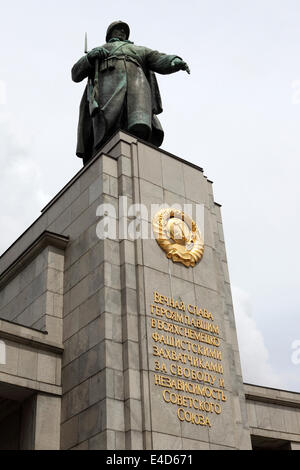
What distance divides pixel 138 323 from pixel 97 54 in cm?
1196

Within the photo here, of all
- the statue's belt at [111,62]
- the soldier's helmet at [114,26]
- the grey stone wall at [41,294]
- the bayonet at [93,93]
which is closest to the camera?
the grey stone wall at [41,294]

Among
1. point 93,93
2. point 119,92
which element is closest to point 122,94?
point 119,92

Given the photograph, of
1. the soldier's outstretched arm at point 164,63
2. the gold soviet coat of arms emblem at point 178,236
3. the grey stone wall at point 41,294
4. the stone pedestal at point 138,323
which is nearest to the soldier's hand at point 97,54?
the soldier's outstretched arm at point 164,63

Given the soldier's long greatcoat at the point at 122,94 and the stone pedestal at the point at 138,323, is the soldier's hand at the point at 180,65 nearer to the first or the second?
the soldier's long greatcoat at the point at 122,94

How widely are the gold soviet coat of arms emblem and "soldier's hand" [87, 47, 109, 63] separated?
25.3 feet

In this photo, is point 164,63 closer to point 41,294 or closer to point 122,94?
point 122,94

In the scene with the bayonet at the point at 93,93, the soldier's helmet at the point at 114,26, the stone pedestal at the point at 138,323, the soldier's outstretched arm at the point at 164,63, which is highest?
the soldier's helmet at the point at 114,26

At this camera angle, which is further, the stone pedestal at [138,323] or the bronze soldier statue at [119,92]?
the bronze soldier statue at [119,92]

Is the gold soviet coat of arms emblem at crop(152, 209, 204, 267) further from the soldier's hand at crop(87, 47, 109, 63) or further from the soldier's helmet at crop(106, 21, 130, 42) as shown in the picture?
the soldier's helmet at crop(106, 21, 130, 42)

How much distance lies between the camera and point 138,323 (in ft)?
60.0

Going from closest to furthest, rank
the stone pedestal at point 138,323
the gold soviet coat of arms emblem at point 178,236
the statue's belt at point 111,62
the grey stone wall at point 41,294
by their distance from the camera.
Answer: the stone pedestal at point 138,323, the grey stone wall at point 41,294, the gold soviet coat of arms emblem at point 178,236, the statue's belt at point 111,62

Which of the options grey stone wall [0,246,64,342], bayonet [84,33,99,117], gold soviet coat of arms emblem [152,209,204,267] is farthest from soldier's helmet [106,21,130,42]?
grey stone wall [0,246,64,342]

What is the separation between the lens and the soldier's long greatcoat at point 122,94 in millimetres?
24453

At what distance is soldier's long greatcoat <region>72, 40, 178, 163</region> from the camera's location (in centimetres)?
2445
